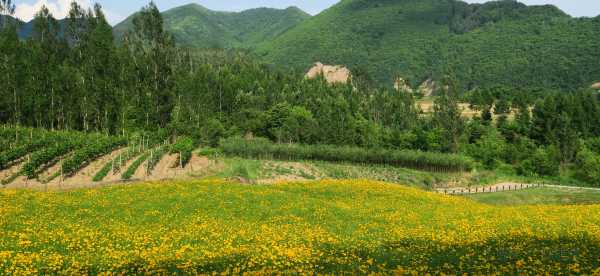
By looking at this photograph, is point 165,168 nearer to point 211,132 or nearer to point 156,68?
point 211,132

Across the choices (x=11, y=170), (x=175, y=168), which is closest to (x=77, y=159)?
(x=11, y=170)

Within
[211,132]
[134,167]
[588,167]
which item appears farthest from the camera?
[588,167]

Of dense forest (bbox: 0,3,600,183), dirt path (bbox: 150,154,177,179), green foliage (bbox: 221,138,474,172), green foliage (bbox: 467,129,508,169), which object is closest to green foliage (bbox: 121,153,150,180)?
dirt path (bbox: 150,154,177,179)

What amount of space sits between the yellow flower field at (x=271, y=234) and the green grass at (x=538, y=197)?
115 feet

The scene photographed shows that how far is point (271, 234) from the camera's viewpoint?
26.7 meters

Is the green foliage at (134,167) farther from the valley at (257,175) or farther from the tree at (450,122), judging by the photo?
the tree at (450,122)

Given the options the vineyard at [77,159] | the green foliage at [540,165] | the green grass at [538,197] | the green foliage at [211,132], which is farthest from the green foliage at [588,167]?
the vineyard at [77,159]

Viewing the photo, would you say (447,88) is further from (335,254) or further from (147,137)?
(335,254)

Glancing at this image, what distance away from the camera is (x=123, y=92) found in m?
104

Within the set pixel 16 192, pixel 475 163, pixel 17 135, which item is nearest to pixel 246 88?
pixel 475 163

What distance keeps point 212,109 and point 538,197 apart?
9236 centimetres

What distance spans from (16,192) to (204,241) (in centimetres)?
2245

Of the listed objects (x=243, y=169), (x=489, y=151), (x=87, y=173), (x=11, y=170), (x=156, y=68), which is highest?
(x=156, y=68)

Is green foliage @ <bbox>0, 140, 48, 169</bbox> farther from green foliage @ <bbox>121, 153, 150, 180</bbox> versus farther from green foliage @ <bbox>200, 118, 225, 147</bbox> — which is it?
green foliage @ <bbox>200, 118, 225, 147</bbox>
